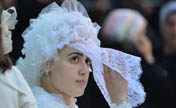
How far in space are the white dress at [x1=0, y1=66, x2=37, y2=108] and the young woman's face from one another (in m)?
0.46

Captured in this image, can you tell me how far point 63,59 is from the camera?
11.5ft

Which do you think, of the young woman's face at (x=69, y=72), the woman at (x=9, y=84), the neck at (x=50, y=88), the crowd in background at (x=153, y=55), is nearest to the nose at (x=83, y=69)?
the young woman's face at (x=69, y=72)

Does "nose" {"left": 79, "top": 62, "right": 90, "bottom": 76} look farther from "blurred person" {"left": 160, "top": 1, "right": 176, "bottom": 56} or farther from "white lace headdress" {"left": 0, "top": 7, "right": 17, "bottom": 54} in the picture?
"blurred person" {"left": 160, "top": 1, "right": 176, "bottom": 56}

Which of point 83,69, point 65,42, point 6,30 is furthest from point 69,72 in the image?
point 6,30

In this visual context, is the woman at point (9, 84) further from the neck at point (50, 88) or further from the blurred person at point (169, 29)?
the blurred person at point (169, 29)

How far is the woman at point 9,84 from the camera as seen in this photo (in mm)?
2955

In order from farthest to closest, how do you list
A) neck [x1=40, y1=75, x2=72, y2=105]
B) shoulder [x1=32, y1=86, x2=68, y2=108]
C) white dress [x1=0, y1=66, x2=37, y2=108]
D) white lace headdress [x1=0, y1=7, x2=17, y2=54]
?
1. neck [x1=40, y1=75, x2=72, y2=105]
2. shoulder [x1=32, y1=86, x2=68, y2=108]
3. white lace headdress [x1=0, y1=7, x2=17, y2=54]
4. white dress [x1=0, y1=66, x2=37, y2=108]

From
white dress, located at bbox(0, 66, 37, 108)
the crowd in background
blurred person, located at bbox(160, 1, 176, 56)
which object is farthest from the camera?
blurred person, located at bbox(160, 1, 176, 56)

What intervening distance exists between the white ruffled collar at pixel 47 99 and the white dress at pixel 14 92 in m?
0.39

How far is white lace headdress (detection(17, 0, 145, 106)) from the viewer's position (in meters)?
3.49

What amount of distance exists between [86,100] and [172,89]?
98 cm

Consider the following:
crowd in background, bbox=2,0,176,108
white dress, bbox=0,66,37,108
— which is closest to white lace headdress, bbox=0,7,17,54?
white dress, bbox=0,66,37,108

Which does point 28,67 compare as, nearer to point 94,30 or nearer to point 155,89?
point 94,30

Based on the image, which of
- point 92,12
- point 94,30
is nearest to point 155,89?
point 92,12
